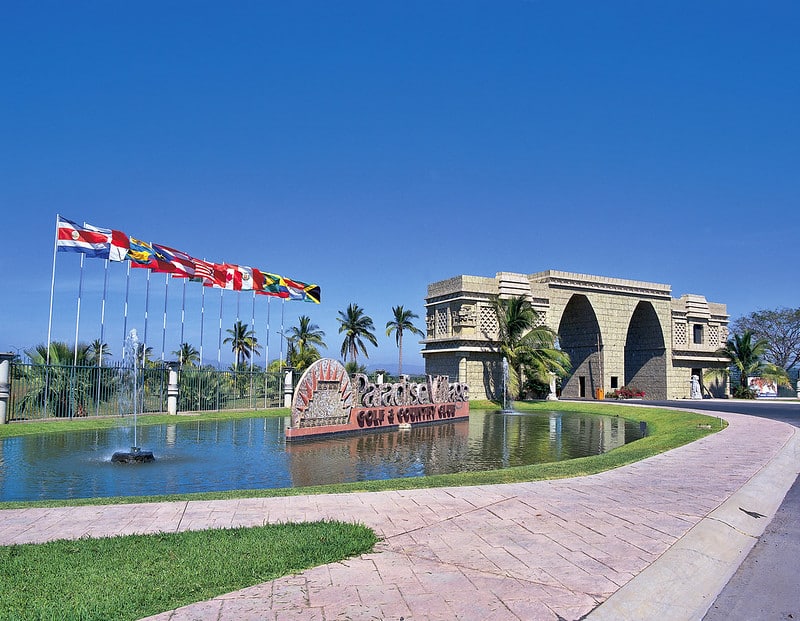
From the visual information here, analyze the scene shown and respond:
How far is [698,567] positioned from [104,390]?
71.5 ft

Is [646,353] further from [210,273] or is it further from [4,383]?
[4,383]

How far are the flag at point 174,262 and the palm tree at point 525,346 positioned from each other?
1730cm

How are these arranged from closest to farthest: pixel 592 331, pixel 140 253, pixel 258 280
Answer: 1. pixel 140 253
2. pixel 258 280
3. pixel 592 331

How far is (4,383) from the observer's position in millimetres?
18500

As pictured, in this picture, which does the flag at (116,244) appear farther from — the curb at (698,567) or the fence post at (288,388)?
the curb at (698,567)

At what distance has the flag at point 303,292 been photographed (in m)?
35.4

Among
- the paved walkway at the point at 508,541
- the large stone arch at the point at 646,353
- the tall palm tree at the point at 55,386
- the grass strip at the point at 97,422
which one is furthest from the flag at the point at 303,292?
the paved walkway at the point at 508,541

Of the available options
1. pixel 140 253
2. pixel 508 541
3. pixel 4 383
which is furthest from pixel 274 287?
pixel 508 541

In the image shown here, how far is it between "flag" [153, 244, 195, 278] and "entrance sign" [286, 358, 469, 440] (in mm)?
12182

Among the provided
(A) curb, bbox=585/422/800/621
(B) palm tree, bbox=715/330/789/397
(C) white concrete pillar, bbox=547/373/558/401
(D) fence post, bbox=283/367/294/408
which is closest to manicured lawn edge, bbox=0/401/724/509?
(A) curb, bbox=585/422/800/621

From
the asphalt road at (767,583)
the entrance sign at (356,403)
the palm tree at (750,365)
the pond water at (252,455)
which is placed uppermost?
the palm tree at (750,365)

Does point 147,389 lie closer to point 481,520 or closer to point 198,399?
point 198,399

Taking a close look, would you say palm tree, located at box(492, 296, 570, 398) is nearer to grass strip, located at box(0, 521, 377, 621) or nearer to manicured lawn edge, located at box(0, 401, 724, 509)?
manicured lawn edge, located at box(0, 401, 724, 509)

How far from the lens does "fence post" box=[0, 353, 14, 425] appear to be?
18328 millimetres
